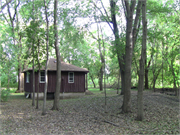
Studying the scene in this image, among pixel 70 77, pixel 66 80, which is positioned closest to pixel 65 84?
pixel 66 80

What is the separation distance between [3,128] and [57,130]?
87.4 inches

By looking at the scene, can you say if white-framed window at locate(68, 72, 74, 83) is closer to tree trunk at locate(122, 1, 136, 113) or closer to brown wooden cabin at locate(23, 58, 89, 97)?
brown wooden cabin at locate(23, 58, 89, 97)

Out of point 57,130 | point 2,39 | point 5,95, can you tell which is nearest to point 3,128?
point 57,130

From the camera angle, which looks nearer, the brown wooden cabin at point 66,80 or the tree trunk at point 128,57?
the tree trunk at point 128,57

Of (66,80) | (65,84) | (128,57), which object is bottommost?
(65,84)

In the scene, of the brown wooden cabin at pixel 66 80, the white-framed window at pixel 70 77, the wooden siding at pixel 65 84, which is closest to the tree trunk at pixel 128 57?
the brown wooden cabin at pixel 66 80

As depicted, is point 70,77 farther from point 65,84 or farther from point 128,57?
point 128,57

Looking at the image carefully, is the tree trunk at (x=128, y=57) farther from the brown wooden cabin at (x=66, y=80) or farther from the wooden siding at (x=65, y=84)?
the wooden siding at (x=65, y=84)

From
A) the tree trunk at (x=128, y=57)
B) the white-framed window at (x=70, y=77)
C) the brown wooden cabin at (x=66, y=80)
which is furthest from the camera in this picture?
the white-framed window at (x=70, y=77)

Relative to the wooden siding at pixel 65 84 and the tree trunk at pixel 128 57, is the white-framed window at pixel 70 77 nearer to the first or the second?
the wooden siding at pixel 65 84

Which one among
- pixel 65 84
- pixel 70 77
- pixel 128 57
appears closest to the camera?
pixel 128 57

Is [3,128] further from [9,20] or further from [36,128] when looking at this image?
[9,20]

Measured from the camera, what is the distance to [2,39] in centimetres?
1327

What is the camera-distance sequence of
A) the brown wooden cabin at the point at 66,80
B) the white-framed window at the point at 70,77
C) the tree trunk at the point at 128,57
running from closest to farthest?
the tree trunk at the point at 128,57 → the brown wooden cabin at the point at 66,80 → the white-framed window at the point at 70,77
